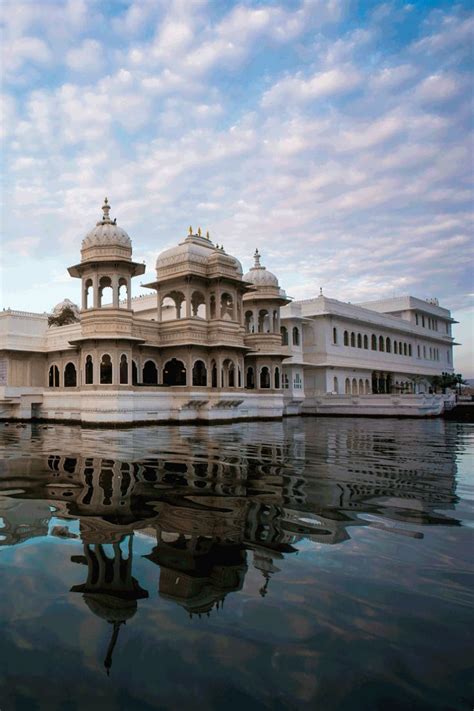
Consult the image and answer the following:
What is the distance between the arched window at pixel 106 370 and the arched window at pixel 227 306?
700 cm

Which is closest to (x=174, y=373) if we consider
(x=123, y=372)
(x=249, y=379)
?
(x=123, y=372)

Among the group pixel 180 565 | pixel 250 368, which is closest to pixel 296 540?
pixel 180 565

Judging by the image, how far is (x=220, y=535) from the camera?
5.18m

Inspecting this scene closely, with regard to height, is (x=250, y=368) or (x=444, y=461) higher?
(x=250, y=368)

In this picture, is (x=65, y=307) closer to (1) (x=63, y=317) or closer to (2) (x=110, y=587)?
(1) (x=63, y=317)

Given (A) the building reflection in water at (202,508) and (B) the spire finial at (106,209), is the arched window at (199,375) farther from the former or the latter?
(A) the building reflection in water at (202,508)

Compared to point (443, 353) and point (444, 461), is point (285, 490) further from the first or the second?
point (443, 353)

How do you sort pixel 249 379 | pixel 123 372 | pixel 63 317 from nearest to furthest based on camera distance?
pixel 123 372, pixel 249 379, pixel 63 317

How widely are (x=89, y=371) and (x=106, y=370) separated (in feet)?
3.93

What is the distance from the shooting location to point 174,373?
95.9 ft

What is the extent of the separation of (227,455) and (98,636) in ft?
31.2

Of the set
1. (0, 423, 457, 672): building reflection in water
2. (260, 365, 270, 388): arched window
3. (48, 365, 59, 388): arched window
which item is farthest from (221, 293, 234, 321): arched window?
(0, 423, 457, 672): building reflection in water

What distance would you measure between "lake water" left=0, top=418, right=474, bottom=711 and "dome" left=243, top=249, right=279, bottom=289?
26679 millimetres

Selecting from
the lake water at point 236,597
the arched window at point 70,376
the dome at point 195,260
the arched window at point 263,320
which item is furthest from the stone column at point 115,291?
the lake water at point 236,597
